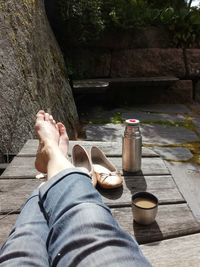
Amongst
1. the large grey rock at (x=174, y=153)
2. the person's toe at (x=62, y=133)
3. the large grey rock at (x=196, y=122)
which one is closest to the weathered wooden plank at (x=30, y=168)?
the person's toe at (x=62, y=133)

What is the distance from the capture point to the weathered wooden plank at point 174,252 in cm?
116

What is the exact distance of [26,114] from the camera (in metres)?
2.60

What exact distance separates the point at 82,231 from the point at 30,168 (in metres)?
0.85

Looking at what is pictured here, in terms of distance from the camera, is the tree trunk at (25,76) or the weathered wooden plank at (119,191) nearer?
the weathered wooden plank at (119,191)

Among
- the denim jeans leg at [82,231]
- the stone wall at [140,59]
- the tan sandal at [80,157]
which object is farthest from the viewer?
the stone wall at [140,59]

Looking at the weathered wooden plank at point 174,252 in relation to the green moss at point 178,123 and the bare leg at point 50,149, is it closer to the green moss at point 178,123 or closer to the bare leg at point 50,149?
the bare leg at point 50,149

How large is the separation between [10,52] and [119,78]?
314cm

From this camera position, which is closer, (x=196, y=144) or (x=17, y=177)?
(x=17, y=177)

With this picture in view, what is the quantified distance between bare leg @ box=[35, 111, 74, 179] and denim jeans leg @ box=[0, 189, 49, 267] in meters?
0.24

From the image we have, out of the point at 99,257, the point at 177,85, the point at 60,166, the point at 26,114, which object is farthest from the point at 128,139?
the point at 177,85

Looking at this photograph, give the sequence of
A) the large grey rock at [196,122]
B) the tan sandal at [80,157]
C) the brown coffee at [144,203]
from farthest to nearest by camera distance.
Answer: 1. the large grey rock at [196,122]
2. the tan sandal at [80,157]
3. the brown coffee at [144,203]

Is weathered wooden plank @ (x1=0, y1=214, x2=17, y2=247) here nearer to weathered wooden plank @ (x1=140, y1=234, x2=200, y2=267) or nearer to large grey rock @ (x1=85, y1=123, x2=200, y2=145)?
weathered wooden plank @ (x1=140, y1=234, x2=200, y2=267)

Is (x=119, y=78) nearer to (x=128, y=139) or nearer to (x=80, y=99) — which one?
(x=80, y=99)

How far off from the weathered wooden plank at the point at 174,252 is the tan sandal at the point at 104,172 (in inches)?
14.3
